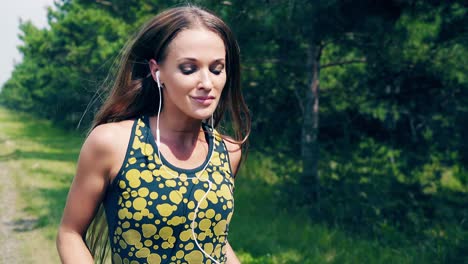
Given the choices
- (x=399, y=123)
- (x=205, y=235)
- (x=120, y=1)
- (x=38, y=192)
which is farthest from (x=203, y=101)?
(x=120, y=1)

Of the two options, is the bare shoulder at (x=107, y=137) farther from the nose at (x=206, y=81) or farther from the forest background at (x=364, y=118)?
the forest background at (x=364, y=118)

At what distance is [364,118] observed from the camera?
7.36m

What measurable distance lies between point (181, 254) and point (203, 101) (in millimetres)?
479

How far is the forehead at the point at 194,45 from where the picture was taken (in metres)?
1.87

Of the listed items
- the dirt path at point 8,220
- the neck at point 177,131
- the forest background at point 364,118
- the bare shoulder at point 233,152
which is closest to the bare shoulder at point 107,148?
the neck at point 177,131

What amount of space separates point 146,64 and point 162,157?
356mm

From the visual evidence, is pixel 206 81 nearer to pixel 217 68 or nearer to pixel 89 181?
pixel 217 68

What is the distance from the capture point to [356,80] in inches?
307

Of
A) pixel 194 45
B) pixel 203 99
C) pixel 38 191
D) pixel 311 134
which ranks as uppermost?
pixel 194 45

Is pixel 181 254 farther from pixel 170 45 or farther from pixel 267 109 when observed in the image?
pixel 267 109

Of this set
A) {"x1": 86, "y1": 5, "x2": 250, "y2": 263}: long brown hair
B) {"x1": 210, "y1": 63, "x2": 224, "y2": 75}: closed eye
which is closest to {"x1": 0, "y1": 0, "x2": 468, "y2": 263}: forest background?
{"x1": 86, "y1": 5, "x2": 250, "y2": 263}: long brown hair

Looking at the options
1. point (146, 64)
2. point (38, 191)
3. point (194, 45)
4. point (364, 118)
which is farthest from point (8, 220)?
point (194, 45)

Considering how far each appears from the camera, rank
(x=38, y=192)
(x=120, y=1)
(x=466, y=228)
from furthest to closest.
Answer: (x=120, y=1) < (x=38, y=192) < (x=466, y=228)

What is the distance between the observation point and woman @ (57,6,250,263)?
70.1 inches
